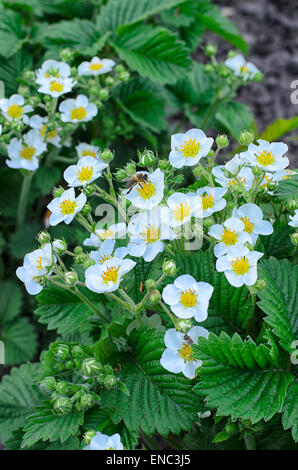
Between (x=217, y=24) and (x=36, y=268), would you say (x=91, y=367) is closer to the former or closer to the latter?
(x=36, y=268)

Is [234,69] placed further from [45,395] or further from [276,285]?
[45,395]

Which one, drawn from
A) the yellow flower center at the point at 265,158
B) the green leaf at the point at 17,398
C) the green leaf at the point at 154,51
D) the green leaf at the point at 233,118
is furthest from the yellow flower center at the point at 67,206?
the green leaf at the point at 233,118

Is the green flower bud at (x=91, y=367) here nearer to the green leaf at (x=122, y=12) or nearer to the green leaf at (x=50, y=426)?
the green leaf at (x=50, y=426)

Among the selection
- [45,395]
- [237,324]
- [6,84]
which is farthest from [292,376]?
[6,84]

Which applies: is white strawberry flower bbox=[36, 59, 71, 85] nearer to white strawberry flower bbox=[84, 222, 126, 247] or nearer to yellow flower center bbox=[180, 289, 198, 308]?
white strawberry flower bbox=[84, 222, 126, 247]

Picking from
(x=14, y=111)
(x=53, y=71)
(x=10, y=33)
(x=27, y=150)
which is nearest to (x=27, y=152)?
(x=27, y=150)

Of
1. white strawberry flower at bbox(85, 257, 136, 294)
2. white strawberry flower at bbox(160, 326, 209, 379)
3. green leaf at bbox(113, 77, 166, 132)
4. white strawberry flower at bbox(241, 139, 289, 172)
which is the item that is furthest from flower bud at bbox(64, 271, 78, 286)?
green leaf at bbox(113, 77, 166, 132)
